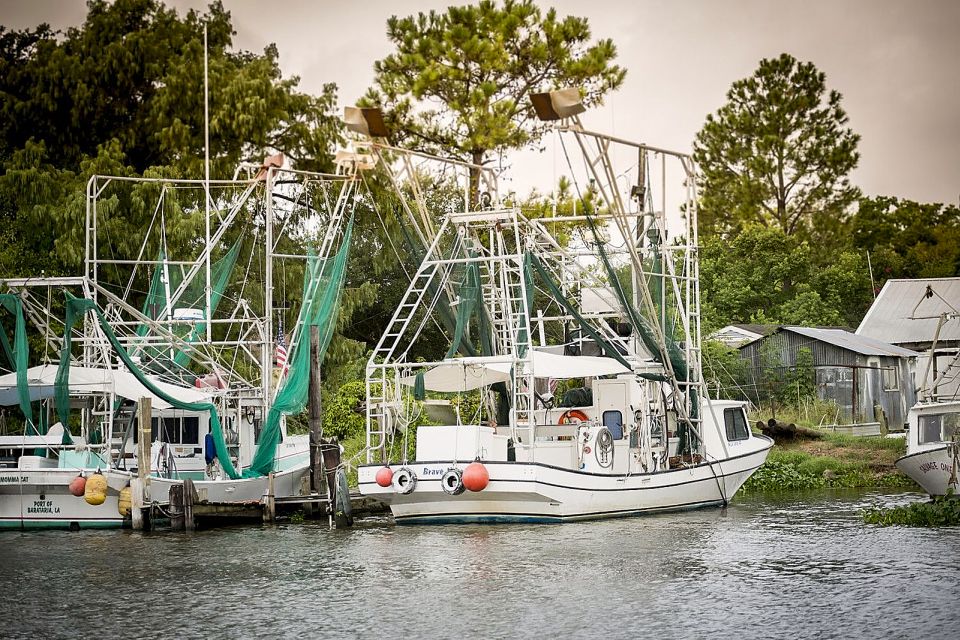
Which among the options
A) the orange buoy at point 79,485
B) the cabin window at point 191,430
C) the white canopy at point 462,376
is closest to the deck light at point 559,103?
the white canopy at point 462,376

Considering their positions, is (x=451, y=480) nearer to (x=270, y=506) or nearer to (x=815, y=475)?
(x=270, y=506)

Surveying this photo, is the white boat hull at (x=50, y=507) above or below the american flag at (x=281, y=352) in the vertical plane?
below

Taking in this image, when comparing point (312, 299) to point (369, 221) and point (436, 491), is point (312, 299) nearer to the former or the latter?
point (436, 491)

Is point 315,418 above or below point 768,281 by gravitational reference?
below

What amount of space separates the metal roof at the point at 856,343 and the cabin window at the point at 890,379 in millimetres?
609

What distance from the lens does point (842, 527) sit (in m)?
24.1

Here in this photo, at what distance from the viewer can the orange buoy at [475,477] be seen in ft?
79.4

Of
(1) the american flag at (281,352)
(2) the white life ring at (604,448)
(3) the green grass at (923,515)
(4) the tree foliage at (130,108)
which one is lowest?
(3) the green grass at (923,515)

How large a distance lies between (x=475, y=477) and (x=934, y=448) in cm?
935

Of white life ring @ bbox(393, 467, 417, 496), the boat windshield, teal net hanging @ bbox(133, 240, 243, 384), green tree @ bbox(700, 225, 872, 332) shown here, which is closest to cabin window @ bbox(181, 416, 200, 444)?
teal net hanging @ bbox(133, 240, 243, 384)

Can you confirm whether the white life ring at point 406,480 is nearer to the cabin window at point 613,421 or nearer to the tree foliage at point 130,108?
the cabin window at point 613,421

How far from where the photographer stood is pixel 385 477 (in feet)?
81.4

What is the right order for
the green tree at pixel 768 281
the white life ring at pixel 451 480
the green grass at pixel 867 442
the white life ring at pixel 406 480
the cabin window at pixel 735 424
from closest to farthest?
the white life ring at pixel 451 480
the white life ring at pixel 406 480
the cabin window at pixel 735 424
the green grass at pixel 867 442
the green tree at pixel 768 281

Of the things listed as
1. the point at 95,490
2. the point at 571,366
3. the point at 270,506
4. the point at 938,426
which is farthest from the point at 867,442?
the point at 95,490
